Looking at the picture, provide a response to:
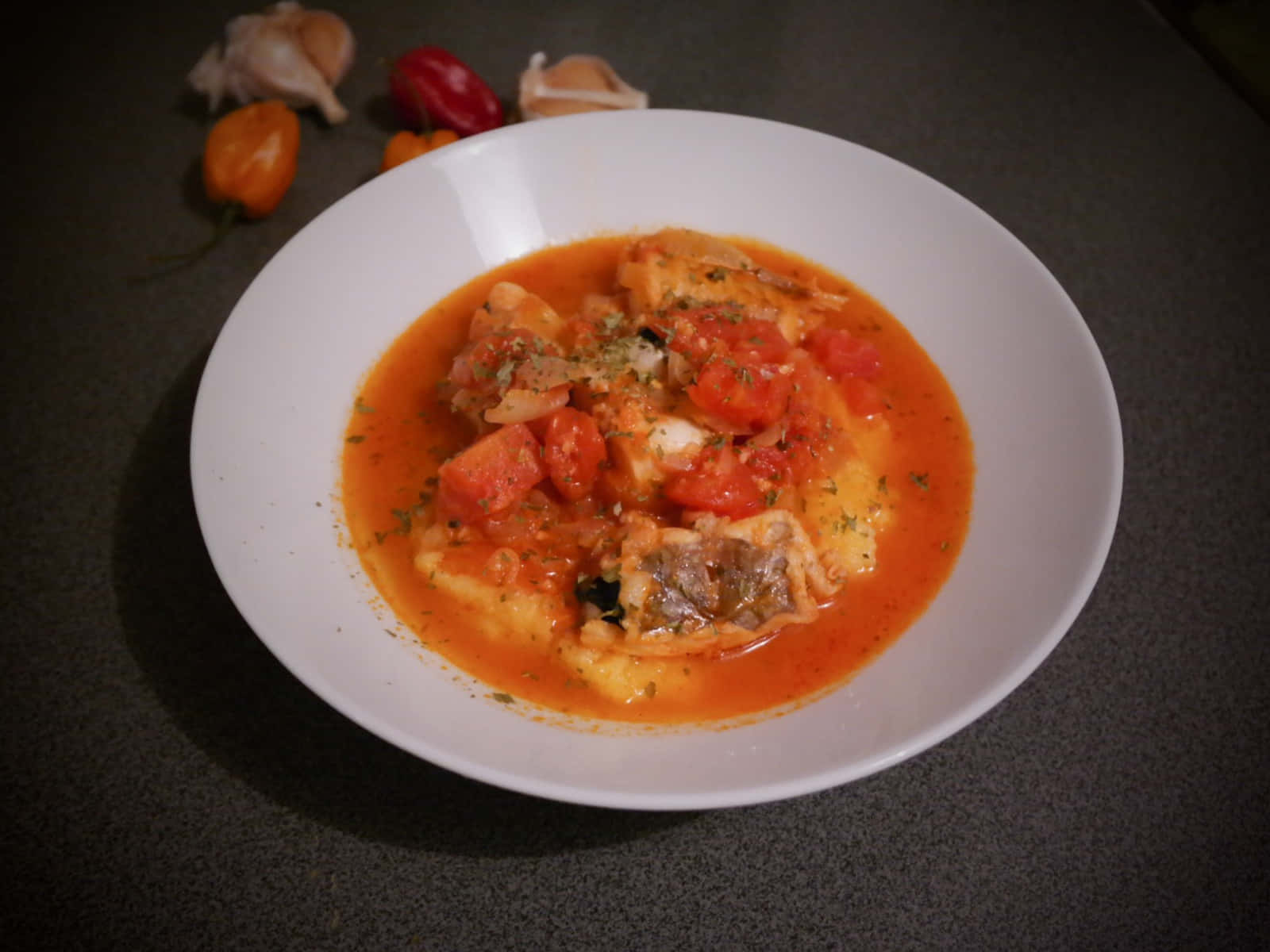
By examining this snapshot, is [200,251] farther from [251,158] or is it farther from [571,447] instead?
[571,447]

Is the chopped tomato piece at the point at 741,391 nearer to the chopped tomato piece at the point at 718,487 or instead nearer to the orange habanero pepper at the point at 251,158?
the chopped tomato piece at the point at 718,487

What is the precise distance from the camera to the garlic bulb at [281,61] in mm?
4996

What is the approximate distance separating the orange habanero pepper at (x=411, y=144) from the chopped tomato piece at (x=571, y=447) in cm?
211

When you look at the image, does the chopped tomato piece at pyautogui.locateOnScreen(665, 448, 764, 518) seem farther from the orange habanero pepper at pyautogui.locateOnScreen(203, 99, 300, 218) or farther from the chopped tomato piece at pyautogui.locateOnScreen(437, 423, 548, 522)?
the orange habanero pepper at pyautogui.locateOnScreen(203, 99, 300, 218)

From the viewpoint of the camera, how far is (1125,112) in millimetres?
5680

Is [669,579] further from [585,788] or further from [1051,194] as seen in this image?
[1051,194]

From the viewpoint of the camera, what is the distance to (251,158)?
14.8 ft

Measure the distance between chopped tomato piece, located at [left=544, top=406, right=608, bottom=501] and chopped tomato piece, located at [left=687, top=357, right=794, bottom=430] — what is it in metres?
0.41

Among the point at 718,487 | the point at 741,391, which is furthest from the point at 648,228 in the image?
the point at 718,487

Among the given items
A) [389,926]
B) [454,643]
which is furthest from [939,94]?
[389,926]

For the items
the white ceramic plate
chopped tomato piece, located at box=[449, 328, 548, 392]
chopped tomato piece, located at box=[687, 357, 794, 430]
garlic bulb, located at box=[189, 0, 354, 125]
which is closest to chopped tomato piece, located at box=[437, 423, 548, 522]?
chopped tomato piece, located at box=[449, 328, 548, 392]

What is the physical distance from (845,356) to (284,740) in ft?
8.53

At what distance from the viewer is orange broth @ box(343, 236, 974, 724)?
2.96 meters

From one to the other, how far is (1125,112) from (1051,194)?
1.05 meters
